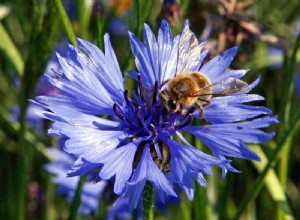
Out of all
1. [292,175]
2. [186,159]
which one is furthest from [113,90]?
[292,175]

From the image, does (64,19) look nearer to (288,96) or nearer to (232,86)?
(232,86)

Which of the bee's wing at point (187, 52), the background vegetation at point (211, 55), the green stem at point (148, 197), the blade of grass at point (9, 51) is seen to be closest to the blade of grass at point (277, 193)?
the background vegetation at point (211, 55)

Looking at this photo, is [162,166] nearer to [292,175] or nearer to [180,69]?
[180,69]

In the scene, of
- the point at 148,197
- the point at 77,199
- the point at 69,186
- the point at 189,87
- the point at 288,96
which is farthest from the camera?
the point at 69,186

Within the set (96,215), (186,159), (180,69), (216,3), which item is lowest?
(96,215)

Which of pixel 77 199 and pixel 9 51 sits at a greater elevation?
pixel 9 51

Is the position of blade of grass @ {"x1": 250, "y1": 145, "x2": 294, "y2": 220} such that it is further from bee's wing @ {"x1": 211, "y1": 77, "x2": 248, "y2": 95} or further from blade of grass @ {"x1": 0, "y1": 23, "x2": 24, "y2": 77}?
blade of grass @ {"x1": 0, "y1": 23, "x2": 24, "y2": 77}

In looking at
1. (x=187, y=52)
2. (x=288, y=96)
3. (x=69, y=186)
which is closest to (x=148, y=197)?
(x=187, y=52)
